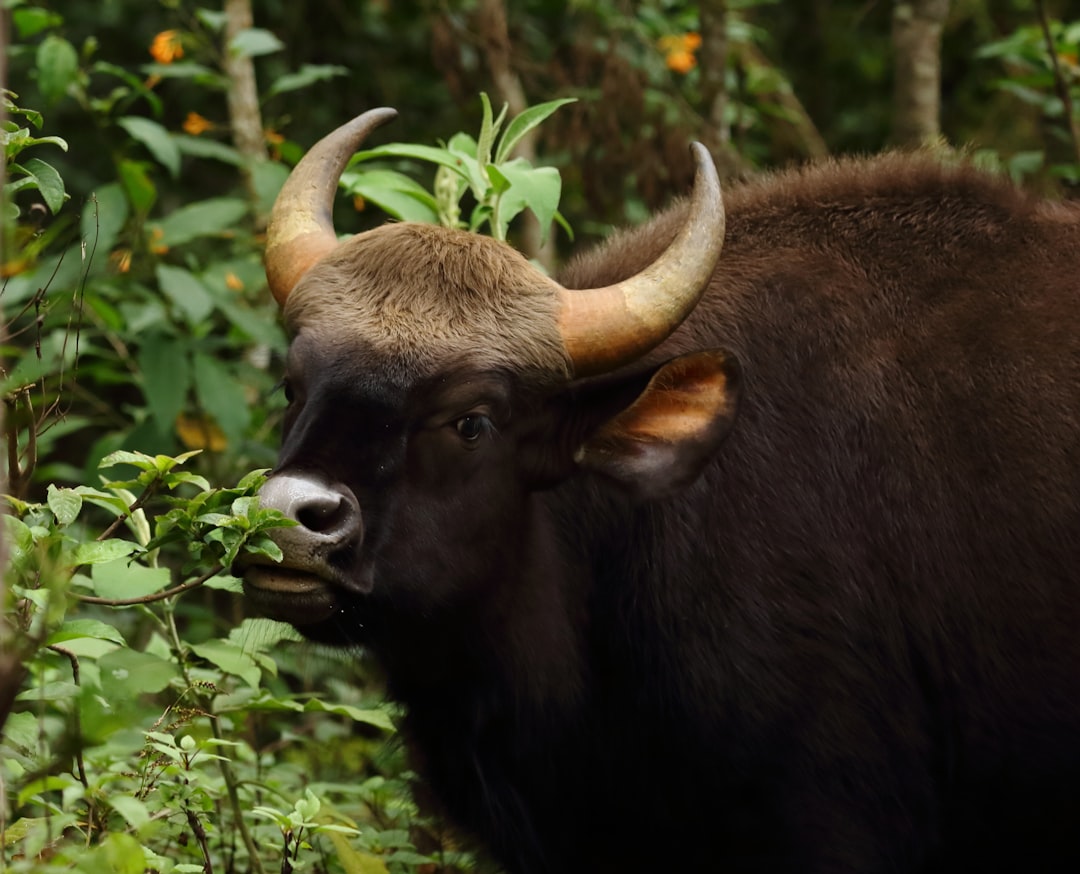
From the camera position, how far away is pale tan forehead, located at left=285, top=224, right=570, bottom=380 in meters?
3.98

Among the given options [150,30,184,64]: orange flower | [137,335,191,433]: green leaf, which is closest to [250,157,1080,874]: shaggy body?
[137,335,191,433]: green leaf

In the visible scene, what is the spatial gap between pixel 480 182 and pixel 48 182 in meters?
1.58

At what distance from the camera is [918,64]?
760cm

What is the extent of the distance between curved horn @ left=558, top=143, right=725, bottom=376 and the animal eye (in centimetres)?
30

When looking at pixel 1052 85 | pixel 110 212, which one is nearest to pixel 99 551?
pixel 110 212

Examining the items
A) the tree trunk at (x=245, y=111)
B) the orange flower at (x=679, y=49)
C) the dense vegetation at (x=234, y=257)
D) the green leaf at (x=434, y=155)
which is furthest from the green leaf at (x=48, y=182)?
the orange flower at (x=679, y=49)

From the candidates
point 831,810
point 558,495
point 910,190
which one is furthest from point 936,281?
point 831,810

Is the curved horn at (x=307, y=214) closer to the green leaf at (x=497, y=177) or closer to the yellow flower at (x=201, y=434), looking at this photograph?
the green leaf at (x=497, y=177)

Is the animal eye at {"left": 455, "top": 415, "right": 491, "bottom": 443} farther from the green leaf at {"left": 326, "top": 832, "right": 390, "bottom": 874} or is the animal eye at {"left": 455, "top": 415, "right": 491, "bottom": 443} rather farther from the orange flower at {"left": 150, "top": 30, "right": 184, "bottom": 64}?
the orange flower at {"left": 150, "top": 30, "right": 184, "bottom": 64}

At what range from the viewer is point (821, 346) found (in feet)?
14.6

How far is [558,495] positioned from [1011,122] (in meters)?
6.92

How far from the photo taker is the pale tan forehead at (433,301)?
3980 millimetres

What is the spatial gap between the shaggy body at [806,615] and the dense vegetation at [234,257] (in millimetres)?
364

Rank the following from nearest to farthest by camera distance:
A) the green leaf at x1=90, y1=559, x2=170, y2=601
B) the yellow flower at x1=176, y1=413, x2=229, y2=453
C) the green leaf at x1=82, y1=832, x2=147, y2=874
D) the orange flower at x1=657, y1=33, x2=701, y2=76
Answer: the green leaf at x1=82, y1=832, x2=147, y2=874, the green leaf at x1=90, y1=559, x2=170, y2=601, the yellow flower at x1=176, y1=413, x2=229, y2=453, the orange flower at x1=657, y1=33, x2=701, y2=76
